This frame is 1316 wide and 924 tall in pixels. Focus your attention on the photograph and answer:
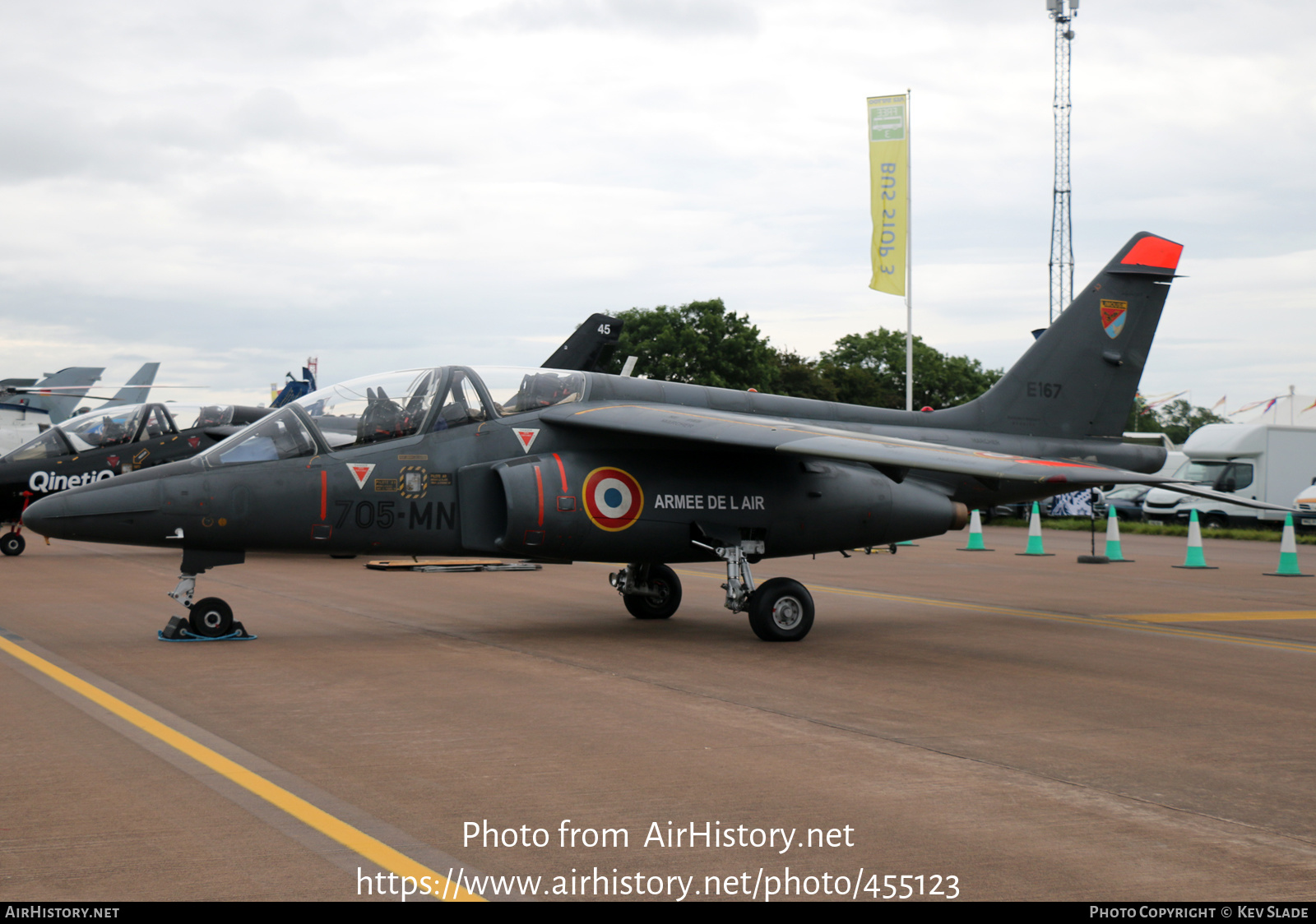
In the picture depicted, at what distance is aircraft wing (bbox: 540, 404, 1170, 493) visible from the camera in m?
9.59

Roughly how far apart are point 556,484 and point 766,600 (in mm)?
2243

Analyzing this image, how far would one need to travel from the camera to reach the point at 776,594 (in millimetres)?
10688

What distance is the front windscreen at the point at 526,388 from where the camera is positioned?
10836 mm

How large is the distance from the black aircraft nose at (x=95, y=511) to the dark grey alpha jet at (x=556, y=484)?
0.05 feet

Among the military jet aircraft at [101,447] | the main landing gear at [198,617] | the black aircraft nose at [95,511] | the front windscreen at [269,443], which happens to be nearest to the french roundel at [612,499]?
the front windscreen at [269,443]

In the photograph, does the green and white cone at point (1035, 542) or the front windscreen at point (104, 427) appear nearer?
the front windscreen at point (104, 427)

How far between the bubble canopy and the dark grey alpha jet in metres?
0.02

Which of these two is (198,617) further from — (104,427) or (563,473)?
(104,427)

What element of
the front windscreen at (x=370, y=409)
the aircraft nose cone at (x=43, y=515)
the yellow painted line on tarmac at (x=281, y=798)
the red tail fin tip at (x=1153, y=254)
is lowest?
the yellow painted line on tarmac at (x=281, y=798)

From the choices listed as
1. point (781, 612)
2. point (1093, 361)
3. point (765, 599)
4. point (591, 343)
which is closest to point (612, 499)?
point (765, 599)

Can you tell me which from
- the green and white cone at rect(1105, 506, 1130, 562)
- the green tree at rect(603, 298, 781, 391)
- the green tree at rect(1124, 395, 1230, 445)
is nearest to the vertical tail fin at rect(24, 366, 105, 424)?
the green tree at rect(603, 298, 781, 391)

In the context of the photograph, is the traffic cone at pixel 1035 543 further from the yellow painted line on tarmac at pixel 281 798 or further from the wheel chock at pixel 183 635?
the yellow painted line on tarmac at pixel 281 798

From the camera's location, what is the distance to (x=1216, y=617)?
516 inches
